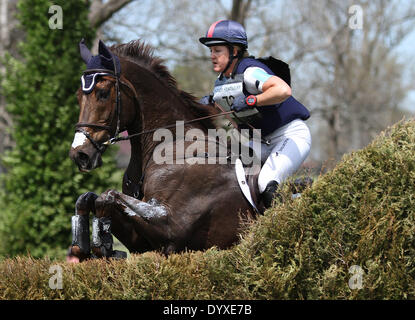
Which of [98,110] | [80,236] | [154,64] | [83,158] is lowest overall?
[80,236]

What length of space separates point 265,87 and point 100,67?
1270 millimetres

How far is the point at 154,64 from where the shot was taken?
439 centimetres

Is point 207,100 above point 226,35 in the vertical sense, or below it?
below

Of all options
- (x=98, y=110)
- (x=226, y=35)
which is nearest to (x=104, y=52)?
(x=98, y=110)

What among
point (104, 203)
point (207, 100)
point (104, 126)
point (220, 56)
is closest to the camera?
point (104, 203)

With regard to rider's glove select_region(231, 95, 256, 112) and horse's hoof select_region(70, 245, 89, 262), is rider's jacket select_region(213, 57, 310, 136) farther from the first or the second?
horse's hoof select_region(70, 245, 89, 262)

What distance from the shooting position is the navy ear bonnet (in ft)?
12.9

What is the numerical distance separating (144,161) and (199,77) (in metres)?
19.5

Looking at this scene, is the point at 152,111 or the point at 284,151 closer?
the point at 284,151

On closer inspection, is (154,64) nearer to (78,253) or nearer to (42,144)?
(78,253)

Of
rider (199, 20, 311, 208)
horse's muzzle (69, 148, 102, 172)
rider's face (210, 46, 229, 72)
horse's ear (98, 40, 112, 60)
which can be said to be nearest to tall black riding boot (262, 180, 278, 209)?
rider (199, 20, 311, 208)

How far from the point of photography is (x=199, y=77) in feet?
76.5

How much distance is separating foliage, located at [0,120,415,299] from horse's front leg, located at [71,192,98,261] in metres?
0.47

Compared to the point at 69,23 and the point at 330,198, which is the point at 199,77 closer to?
the point at 69,23
